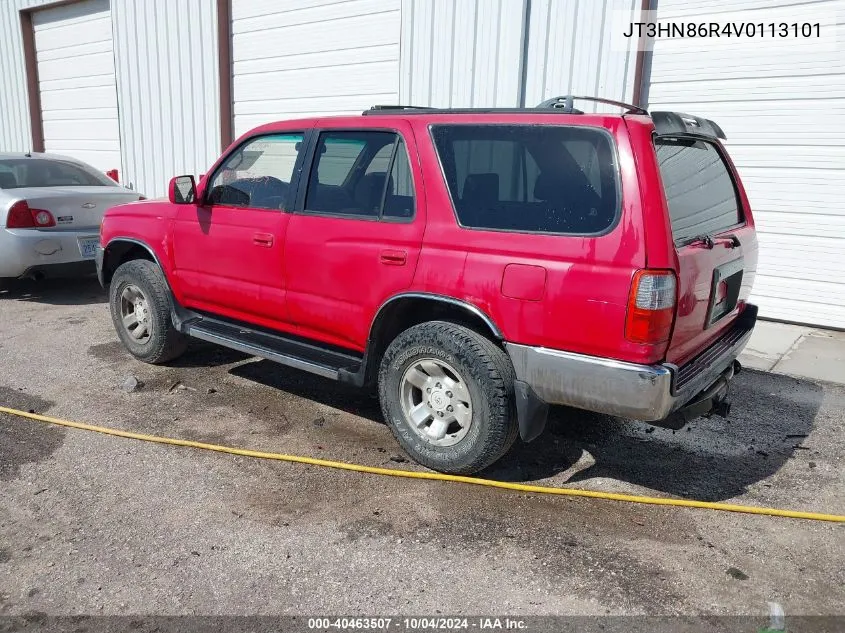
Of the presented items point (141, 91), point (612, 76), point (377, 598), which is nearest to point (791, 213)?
point (612, 76)

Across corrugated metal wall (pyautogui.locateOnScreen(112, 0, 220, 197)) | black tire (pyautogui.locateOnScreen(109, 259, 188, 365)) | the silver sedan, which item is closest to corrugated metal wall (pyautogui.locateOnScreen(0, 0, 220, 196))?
corrugated metal wall (pyautogui.locateOnScreen(112, 0, 220, 197))

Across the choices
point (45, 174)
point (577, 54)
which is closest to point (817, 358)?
point (577, 54)

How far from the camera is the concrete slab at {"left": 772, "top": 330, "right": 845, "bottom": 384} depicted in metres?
5.45

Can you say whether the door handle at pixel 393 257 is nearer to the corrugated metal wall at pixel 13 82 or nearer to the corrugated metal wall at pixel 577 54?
the corrugated metal wall at pixel 577 54

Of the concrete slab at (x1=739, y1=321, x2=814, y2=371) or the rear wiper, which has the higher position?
the rear wiper

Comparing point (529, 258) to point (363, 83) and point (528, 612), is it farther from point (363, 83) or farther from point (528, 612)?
point (363, 83)

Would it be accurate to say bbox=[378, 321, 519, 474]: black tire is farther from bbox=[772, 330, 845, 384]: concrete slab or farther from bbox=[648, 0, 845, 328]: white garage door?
bbox=[648, 0, 845, 328]: white garage door

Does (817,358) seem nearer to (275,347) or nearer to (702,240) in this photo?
(702,240)

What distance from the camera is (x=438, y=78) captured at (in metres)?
8.20

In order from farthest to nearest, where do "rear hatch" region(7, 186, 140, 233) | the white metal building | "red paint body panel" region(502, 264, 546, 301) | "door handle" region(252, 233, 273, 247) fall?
"rear hatch" region(7, 186, 140, 233)
the white metal building
"door handle" region(252, 233, 273, 247)
"red paint body panel" region(502, 264, 546, 301)

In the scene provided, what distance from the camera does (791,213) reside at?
6703 millimetres

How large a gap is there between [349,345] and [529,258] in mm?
1333

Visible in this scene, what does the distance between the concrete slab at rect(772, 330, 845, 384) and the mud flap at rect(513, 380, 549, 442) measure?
3.15 metres

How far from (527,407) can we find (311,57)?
7.71 meters
